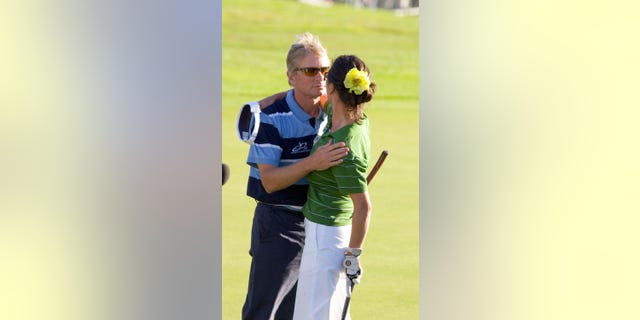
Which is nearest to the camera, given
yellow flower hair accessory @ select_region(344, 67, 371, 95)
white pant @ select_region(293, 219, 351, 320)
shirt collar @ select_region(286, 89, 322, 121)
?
yellow flower hair accessory @ select_region(344, 67, 371, 95)

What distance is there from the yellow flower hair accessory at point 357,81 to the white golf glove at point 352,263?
61 centimetres

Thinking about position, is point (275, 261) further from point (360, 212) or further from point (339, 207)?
point (360, 212)

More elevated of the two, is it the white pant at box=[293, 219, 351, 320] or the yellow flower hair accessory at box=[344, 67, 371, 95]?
the yellow flower hair accessory at box=[344, 67, 371, 95]

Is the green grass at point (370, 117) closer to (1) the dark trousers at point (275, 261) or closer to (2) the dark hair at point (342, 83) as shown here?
(1) the dark trousers at point (275, 261)

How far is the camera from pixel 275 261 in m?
4.59

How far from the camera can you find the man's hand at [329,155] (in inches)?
157

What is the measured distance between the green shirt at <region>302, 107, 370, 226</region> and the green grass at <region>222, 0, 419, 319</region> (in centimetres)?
183

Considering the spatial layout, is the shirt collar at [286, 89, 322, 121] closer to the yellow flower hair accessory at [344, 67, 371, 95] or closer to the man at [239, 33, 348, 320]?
the man at [239, 33, 348, 320]

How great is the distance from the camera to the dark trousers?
459cm

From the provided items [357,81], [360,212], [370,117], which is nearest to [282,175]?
[360,212]

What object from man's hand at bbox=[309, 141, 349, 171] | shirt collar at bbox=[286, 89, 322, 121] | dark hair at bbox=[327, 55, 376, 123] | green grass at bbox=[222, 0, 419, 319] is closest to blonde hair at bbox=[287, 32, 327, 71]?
shirt collar at bbox=[286, 89, 322, 121]

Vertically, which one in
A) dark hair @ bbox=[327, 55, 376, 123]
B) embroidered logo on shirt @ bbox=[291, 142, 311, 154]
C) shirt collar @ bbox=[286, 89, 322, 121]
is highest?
dark hair @ bbox=[327, 55, 376, 123]
